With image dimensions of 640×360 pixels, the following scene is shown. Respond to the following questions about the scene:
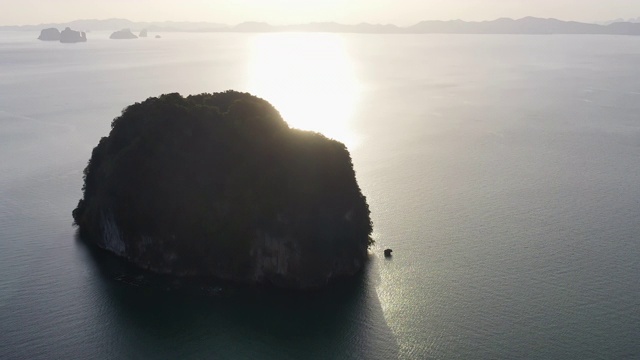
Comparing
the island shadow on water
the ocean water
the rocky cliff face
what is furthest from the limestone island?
the ocean water

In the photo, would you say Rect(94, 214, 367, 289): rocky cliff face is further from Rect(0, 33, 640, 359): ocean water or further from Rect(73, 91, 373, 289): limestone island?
→ Rect(0, 33, 640, 359): ocean water

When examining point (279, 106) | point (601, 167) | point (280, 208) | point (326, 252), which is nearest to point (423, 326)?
point (326, 252)

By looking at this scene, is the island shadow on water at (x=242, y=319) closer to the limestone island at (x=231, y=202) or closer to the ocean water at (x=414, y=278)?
the ocean water at (x=414, y=278)

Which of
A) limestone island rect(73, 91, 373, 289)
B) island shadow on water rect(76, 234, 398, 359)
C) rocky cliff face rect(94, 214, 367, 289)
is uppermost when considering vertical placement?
limestone island rect(73, 91, 373, 289)

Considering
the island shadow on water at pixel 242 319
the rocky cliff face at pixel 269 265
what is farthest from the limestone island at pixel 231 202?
the island shadow on water at pixel 242 319

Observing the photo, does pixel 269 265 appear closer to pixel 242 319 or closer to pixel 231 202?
pixel 242 319

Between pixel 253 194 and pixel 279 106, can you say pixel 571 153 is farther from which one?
pixel 279 106
